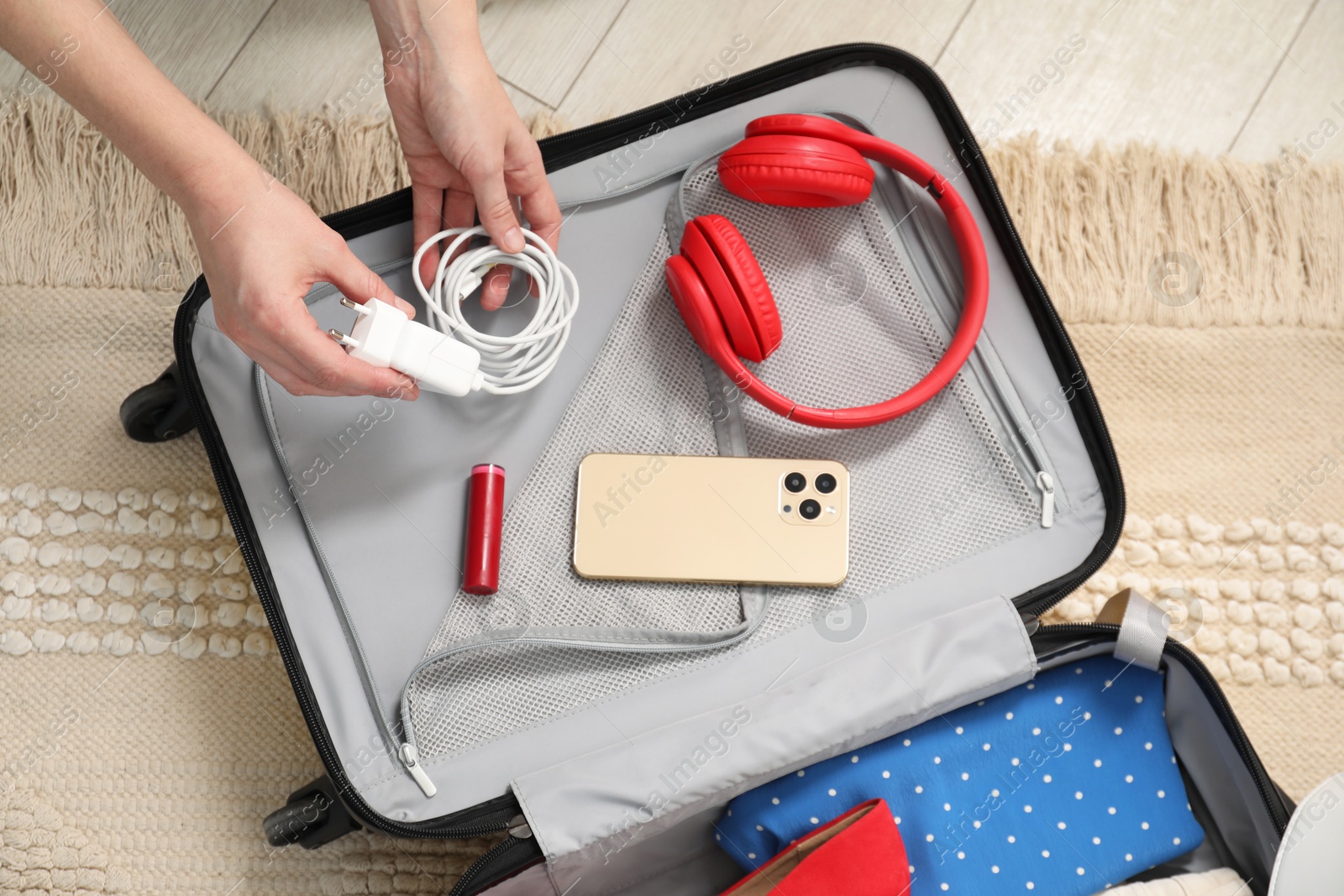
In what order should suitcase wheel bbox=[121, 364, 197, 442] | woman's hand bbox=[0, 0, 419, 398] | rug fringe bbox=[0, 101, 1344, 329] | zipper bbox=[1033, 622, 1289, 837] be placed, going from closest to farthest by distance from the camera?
woman's hand bbox=[0, 0, 419, 398] → zipper bbox=[1033, 622, 1289, 837] → suitcase wheel bbox=[121, 364, 197, 442] → rug fringe bbox=[0, 101, 1344, 329]

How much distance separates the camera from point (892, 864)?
625 millimetres

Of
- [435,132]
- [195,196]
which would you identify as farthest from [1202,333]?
[195,196]

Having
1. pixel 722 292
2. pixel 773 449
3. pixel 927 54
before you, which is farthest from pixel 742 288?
pixel 927 54

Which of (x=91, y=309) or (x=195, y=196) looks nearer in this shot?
(x=195, y=196)

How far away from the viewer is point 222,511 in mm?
845

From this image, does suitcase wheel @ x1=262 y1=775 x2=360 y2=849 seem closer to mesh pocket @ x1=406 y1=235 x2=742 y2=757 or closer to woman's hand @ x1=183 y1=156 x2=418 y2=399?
mesh pocket @ x1=406 y1=235 x2=742 y2=757

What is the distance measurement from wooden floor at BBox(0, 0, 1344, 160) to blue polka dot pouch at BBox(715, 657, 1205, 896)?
0.59 meters

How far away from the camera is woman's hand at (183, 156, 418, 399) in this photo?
1.81 feet

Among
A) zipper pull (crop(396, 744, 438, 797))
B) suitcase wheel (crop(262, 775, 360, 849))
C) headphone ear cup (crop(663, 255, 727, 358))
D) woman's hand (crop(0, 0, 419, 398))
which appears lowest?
suitcase wheel (crop(262, 775, 360, 849))

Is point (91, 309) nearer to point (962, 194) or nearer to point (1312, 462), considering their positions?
point (962, 194)

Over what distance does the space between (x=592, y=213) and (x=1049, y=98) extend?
0.56m

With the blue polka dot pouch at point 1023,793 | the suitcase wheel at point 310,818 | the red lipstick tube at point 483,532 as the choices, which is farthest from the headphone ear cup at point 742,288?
the suitcase wheel at point 310,818

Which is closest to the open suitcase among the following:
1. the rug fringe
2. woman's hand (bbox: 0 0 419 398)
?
woman's hand (bbox: 0 0 419 398)

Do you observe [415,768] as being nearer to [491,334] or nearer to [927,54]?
[491,334]
